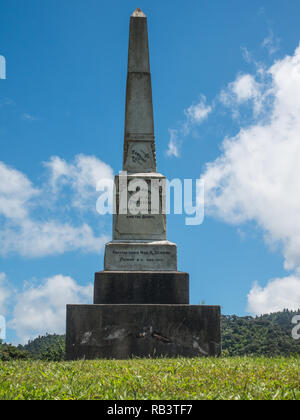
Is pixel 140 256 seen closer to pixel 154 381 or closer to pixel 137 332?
pixel 137 332

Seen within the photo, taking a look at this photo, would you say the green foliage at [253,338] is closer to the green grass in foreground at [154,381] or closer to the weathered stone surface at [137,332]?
the weathered stone surface at [137,332]

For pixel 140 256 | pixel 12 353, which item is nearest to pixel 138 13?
pixel 140 256

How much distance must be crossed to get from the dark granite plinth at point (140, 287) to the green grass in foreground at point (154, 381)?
6.92ft

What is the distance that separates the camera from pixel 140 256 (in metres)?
9.19

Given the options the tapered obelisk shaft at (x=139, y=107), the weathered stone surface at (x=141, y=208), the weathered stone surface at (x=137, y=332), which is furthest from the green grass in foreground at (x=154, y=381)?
the tapered obelisk shaft at (x=139, y=107)

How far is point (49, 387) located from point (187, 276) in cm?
444

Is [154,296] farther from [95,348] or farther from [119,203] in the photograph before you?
[119,203]

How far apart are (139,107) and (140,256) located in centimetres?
341

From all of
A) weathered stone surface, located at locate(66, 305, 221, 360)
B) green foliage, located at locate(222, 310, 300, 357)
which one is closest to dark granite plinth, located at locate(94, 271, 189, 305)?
weathered stone surface, located at locate(66, 305, 221, 360)

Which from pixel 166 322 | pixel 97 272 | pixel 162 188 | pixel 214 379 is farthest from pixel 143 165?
pixel 214 379

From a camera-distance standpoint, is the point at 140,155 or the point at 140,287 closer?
the point at 140,287

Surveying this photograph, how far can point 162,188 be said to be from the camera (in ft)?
32.3

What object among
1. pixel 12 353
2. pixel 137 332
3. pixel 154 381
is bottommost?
pixel 154 381
